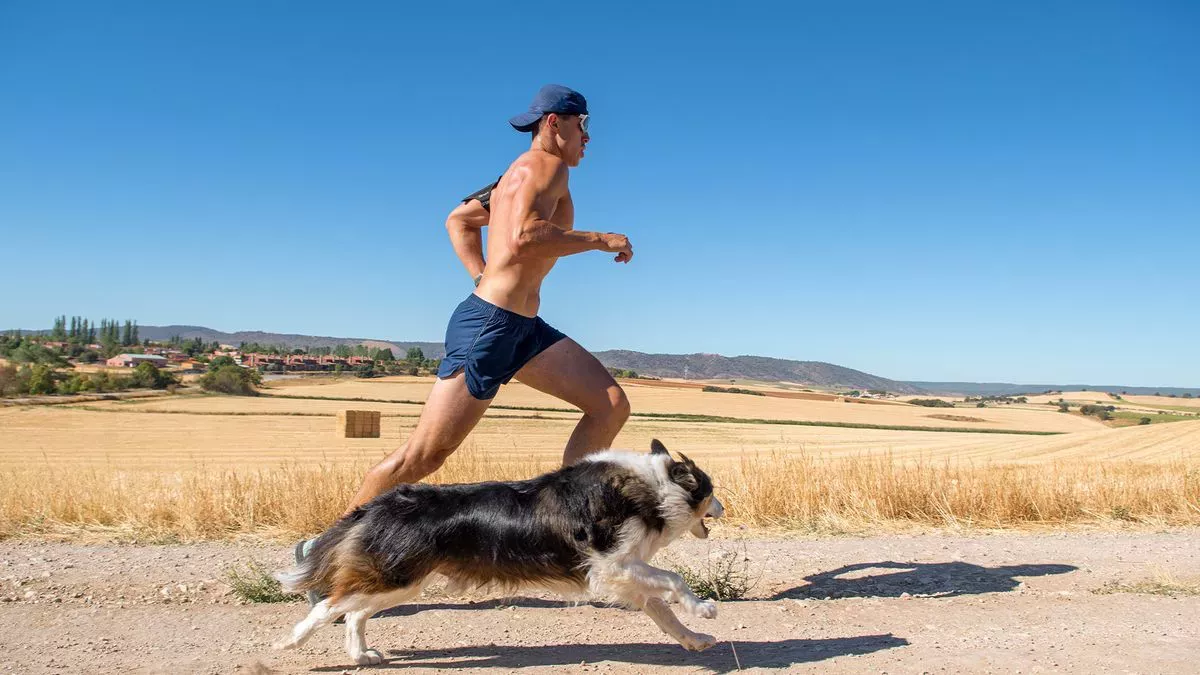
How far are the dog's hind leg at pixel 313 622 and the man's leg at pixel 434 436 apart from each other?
815mm

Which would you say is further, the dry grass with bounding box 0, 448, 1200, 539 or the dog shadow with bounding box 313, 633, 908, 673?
the dry grass with bounding box 0, 448, 1200, 539

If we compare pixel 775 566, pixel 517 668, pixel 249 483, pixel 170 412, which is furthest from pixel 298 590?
pixel 170 412

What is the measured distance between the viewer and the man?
493cm

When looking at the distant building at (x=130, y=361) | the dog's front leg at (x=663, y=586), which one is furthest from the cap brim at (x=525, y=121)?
the distant building at (x=130, y=361)

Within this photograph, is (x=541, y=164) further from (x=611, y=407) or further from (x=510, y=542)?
(x=510, y=542)

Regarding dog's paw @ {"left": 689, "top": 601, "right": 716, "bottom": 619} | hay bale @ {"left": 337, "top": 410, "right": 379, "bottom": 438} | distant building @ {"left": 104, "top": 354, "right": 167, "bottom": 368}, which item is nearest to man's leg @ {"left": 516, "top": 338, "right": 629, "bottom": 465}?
dog's paw @ {"left": 689, "top": 601, "right": 716, "bottom": 619}

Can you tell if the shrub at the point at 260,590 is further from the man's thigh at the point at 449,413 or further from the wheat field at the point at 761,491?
the wheat field at the point at 761,491

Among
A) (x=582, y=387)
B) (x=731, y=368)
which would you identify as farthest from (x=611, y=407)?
(x=731, y=368)

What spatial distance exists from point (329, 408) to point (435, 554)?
41.6m

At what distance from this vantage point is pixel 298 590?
4.32m

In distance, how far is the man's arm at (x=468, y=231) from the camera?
5.77 metres

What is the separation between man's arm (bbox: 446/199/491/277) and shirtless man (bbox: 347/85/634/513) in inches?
16.2

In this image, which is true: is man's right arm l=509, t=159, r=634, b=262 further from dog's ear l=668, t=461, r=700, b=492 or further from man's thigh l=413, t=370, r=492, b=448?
dog's ear l=668, t=461, r=700, b=492

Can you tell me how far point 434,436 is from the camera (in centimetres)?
496
